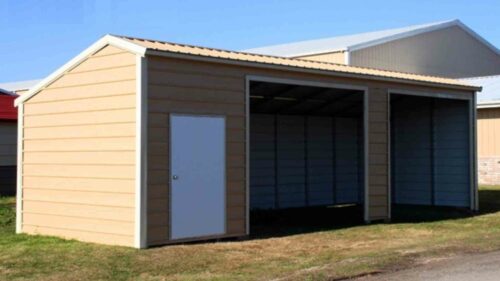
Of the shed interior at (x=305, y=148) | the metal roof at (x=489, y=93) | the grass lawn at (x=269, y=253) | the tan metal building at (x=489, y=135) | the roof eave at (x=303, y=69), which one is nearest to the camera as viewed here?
the grass lawn at (x=269, y=253)

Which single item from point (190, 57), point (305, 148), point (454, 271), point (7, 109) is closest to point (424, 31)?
point (305, 148)

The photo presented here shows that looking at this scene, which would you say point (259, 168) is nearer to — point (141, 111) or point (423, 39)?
point (141, 111)

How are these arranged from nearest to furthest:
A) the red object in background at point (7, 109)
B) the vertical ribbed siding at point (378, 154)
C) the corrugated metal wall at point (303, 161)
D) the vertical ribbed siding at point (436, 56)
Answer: the vertical ribbed siding at point (378, 154)
the corrugated metal wall at point (303, 161)
the red object in background at point (7, 109)
the vertical ribbed siding at point (436, 56)

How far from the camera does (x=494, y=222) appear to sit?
15531 millimetres

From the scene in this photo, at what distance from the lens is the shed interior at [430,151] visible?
1869cm

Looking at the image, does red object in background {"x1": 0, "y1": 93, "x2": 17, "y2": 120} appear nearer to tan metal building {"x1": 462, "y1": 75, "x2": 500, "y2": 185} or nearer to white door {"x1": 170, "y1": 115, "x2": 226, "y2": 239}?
white door {"x1": 170, "y1": 115, "x2": 226, "y2": 239}

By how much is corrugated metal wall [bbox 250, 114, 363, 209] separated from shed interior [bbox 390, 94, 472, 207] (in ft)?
4.13

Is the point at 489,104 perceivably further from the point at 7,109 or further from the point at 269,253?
the point at 269,253

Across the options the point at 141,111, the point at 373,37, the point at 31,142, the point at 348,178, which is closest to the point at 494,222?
the point at 348,178

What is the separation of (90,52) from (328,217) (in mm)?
7521

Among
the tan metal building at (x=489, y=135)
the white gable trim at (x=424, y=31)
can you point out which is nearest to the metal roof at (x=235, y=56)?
the tan metal building at (x=489, y=135)

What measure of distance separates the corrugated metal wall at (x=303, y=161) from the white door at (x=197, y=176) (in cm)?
614

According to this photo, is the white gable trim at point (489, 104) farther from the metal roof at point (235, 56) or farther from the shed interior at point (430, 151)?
the metal roof at point (235, 56)

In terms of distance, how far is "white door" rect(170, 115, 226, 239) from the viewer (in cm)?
1159
